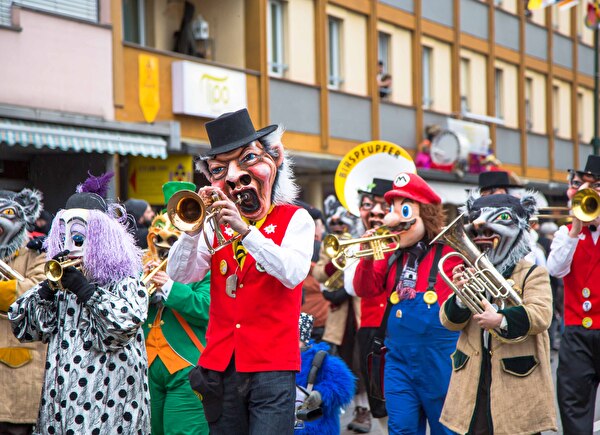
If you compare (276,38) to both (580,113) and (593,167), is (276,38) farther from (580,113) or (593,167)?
(580,113)

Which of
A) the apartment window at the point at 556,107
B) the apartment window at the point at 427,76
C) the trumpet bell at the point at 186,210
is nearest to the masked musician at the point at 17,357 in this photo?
the trumpet bell at the point at 186,210

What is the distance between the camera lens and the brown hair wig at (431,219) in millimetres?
6908

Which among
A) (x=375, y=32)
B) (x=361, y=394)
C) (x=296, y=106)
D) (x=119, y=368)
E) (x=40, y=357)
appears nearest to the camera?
(x=119, y=368)

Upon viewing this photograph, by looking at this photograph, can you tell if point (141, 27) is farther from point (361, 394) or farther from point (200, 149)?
point (361, 394)

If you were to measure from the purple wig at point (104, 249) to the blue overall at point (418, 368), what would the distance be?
6.01 feet

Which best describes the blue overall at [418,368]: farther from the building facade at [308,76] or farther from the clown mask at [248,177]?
the building facade at [308,76]

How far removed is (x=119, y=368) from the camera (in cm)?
533

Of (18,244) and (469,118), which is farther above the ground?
(469,118)

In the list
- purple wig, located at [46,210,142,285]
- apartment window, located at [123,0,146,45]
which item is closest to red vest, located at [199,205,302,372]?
purple wig, located at [46,210,142,285]

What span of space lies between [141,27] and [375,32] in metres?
6.74

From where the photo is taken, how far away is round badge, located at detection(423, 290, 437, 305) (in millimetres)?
6454

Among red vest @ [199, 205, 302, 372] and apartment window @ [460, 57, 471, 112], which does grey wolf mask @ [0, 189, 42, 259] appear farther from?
apartment window @ [460, 57, 471, 112]

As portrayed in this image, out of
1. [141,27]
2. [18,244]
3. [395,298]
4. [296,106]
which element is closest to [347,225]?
[395,298]

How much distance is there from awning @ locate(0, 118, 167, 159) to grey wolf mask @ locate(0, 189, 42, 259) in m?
5.34
